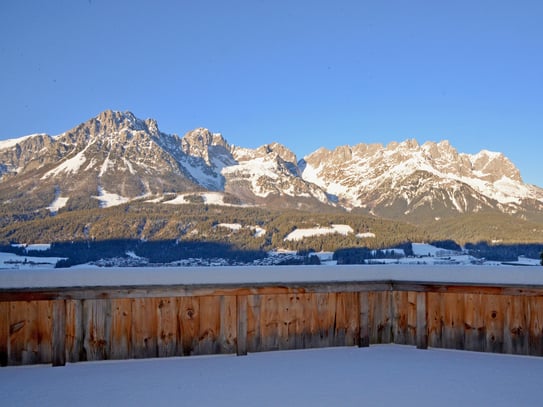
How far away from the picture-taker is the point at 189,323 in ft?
25.4

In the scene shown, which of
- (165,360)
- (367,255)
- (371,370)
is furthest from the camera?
(367,255)

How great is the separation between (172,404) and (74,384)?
1.46m

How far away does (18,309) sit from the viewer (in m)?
7.14

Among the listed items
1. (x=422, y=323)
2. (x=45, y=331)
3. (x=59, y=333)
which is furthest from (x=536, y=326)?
(x=45, y=331)

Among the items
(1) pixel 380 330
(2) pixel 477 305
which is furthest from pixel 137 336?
(2) pixel 477 305

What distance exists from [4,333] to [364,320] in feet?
16.7

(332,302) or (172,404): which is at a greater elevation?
(332,302)

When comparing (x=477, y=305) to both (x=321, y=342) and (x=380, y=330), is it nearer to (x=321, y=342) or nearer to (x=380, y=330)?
(x=380, y=330)

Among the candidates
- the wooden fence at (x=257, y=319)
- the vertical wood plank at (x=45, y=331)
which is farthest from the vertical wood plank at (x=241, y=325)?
the vertical wood plank at (x=45, y=331)

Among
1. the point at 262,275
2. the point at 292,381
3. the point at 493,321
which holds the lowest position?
the point at 292,381

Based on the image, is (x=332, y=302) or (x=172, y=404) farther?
(x=332, y=302)

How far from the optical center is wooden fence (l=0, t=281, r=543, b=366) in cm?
722

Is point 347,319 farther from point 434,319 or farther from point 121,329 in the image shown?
point 121,329

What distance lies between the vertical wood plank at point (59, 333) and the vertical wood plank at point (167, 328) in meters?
1.24
